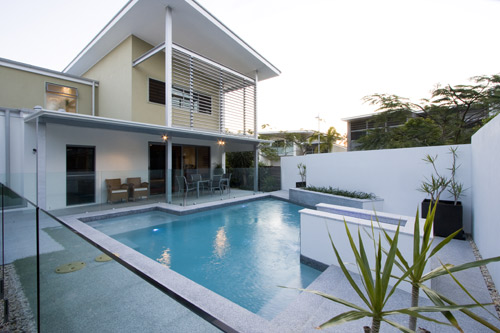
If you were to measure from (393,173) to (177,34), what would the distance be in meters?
10.4

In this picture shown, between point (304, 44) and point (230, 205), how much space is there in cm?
939

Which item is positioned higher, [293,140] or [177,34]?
[177,34]

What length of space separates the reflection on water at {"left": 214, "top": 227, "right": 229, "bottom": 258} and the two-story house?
3.56 metres

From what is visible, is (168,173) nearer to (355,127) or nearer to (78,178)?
(78,178)

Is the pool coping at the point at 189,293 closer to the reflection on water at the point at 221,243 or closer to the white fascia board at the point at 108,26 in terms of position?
the reflection on water at the point at 221,243

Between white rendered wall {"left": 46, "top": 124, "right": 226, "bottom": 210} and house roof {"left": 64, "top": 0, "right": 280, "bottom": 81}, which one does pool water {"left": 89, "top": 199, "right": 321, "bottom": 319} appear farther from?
house roof {"left": 64, "top": 0, "right": 280, "bottom": 81}

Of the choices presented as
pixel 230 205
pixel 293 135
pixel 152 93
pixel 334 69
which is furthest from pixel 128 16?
pixel 293 135

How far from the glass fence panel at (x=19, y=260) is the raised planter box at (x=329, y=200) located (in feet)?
24.2

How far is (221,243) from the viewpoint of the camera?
5.85 m

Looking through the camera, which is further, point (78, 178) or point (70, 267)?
point (78, 178)

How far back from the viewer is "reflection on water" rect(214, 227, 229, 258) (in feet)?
17.3

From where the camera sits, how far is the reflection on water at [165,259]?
4.72 metres

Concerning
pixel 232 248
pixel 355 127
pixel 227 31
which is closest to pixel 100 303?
pixel 232 248

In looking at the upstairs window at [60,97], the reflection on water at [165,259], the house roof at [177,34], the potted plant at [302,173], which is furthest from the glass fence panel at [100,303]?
the potted plant at [302,173]
